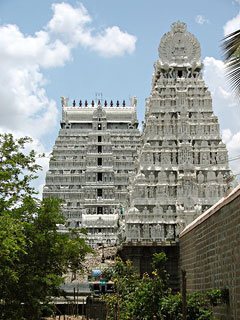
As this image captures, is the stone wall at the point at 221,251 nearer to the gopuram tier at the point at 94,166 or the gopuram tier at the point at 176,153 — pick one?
the gopuram tier at the point at 176,153

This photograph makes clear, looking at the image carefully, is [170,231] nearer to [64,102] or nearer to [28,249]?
[28,249]

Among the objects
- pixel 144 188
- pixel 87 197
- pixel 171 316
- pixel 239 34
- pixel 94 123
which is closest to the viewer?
pixel 239 34

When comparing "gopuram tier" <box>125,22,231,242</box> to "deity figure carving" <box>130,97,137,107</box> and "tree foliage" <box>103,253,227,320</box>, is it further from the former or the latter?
"deity figure carving" <box>130,97,137,107</box>

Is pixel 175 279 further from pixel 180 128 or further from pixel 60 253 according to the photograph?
pixel 60 253

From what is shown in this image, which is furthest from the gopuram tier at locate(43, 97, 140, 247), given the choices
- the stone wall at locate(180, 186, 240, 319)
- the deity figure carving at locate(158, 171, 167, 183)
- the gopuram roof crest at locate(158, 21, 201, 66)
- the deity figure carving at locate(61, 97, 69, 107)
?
the stone wall at locate(180, 186, 240, 319)

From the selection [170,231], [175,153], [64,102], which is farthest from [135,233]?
[64,102]

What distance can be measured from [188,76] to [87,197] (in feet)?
132

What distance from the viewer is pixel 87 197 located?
9756cm

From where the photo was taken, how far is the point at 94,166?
329 ft

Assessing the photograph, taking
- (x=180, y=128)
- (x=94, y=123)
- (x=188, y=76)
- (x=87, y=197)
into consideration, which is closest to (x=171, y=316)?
(x=180, y=128)

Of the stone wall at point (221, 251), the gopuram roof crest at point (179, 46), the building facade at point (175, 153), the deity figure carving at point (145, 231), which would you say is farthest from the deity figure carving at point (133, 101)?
the stone wall at point (221, 251)

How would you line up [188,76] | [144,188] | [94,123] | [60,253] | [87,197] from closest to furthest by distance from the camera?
[60,253] < [144,188] < [188,76] < [87,197] < [94,123]

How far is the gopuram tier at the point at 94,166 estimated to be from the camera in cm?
9538

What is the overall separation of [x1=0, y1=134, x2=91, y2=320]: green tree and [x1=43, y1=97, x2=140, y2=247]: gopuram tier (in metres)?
59.5
